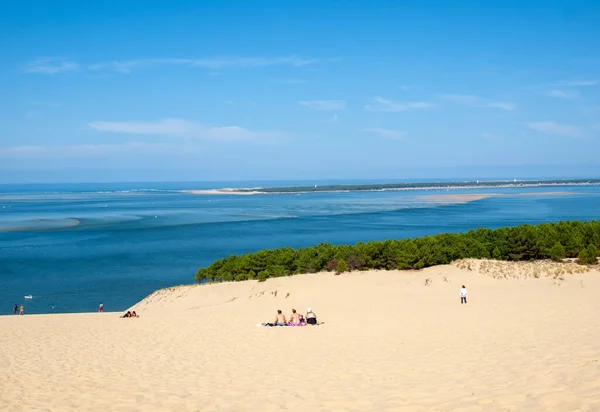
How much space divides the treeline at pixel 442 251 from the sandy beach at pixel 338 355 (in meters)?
3.19

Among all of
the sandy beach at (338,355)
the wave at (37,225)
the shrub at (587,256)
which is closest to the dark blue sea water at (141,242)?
the wave at (37,225)

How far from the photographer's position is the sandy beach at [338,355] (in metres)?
8.50

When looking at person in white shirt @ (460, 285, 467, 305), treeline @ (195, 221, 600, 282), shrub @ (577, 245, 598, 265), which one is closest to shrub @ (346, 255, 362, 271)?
treeline @ (195, 221, 600, 282)

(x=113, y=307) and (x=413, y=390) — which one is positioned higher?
(x=413, y=390)

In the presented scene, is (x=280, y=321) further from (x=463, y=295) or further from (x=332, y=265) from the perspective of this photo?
(x=332, y=265)

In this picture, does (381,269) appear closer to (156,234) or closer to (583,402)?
(583,402)

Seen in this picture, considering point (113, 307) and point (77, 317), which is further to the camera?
point (113, 307)

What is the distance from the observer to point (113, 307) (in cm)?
3083

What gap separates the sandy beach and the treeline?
3.19m

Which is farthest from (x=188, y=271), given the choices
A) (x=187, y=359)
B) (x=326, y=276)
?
(x=187, y=359)

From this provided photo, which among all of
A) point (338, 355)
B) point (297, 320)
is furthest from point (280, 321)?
point (338, 355)

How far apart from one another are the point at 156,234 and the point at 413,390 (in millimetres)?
59767

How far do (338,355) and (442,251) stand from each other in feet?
54.1

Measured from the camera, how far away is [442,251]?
90.8 ft
